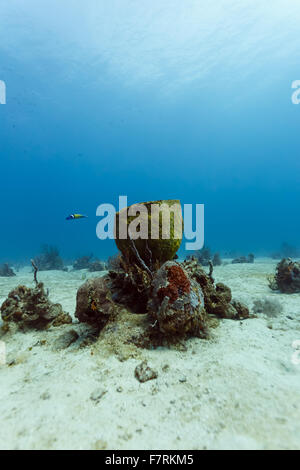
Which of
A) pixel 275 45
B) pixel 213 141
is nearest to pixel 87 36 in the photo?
pixel 275 45

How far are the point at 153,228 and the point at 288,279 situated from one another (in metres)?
5.84

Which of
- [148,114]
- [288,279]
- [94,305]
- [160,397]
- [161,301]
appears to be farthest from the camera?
[148,114]

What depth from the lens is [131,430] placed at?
1875mm

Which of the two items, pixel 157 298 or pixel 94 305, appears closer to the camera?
pixel 157 298

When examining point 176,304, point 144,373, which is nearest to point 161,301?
point 176,304

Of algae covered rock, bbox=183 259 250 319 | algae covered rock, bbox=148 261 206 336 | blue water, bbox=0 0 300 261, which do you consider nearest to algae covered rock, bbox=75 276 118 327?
algae covered rock, bbox=148 261 206 336

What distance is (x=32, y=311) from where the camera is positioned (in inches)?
187

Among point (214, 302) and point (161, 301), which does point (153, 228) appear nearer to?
point (161, 301)

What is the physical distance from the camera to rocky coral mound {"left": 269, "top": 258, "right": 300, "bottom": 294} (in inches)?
275

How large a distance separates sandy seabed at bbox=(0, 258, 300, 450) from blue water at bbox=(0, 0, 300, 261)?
39.4m

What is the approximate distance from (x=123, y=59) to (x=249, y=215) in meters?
142

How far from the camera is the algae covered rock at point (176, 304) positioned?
326cm
